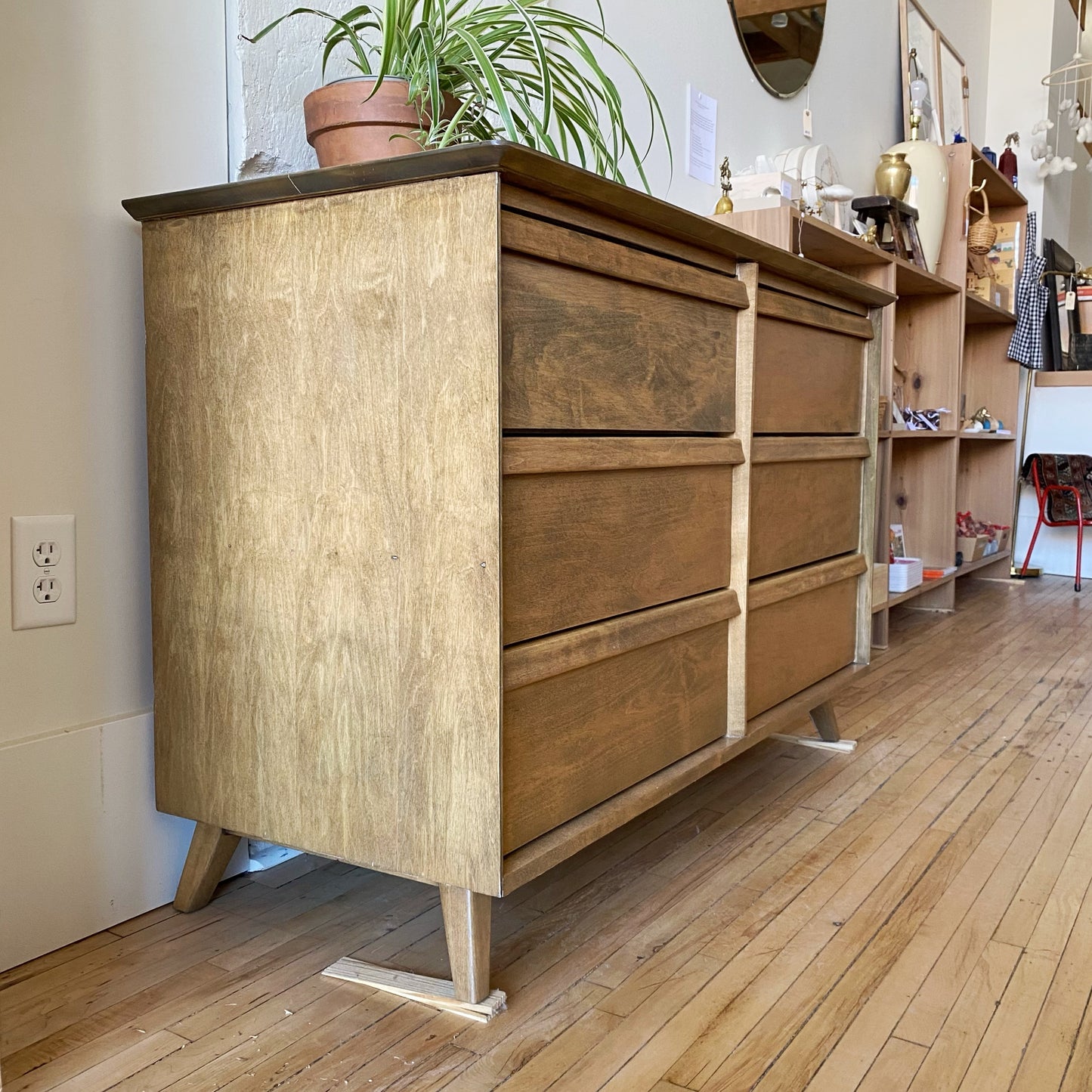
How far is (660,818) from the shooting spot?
5.55 feet

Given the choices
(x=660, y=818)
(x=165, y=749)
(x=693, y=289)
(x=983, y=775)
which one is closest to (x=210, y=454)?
(x=165, y=749)

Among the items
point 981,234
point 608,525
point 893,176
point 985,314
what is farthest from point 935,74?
point 608,525

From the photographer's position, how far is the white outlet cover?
1.17 metres

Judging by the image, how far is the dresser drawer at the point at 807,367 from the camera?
5.11 feet

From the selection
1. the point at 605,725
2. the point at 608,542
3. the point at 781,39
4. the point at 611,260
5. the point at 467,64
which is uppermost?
the point at 781,39

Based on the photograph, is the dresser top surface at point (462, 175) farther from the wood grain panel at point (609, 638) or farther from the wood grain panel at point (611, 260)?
the wood grain panel at point (609, 638)

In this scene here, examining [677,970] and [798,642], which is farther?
[798,642]

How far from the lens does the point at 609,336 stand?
117 cm

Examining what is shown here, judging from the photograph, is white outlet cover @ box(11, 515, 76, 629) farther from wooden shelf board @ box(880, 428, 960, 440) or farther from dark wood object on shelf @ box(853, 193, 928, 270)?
dark wood object on shelf @ box(853, 193, 928, 270)

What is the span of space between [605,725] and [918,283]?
2.86 meters

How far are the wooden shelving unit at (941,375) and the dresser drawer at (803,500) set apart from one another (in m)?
0.79

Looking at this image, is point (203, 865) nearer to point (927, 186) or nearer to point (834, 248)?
point (834, 248)

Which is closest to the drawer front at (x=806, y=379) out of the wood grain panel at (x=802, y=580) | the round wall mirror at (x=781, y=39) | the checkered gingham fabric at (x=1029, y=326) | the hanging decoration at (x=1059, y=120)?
the wood grain panel at (x=802, y=580)

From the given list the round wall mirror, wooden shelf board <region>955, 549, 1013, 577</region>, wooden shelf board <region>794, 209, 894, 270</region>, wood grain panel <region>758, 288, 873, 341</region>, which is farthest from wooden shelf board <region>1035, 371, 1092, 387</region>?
wood grain panel <region>758, 288, 873, 341</region>
